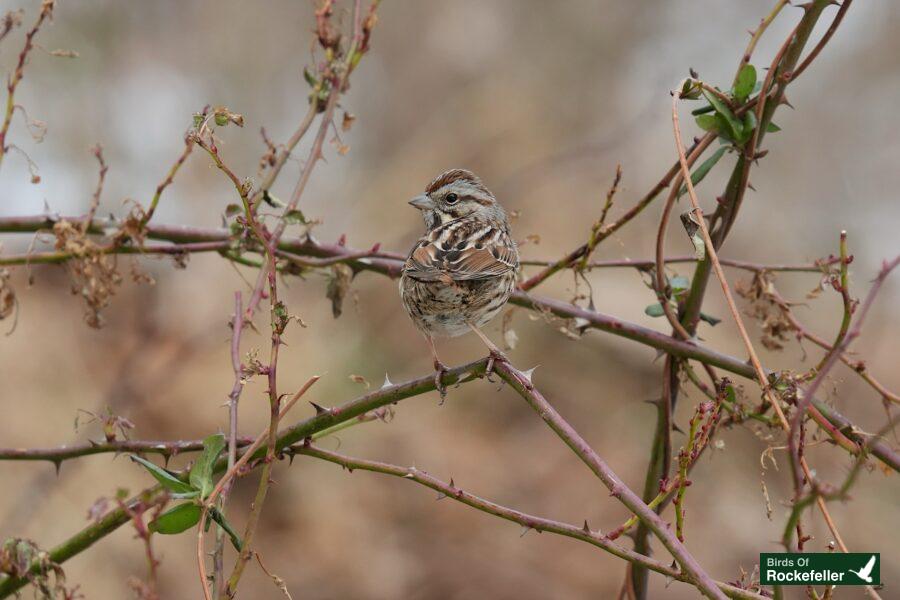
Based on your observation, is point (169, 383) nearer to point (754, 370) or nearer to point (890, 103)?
point (754, 370)

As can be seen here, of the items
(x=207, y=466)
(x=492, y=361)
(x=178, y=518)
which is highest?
(x=492, y=361)

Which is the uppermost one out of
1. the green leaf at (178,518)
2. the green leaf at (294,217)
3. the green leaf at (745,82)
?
the green leaf at (745,82)

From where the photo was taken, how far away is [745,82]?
2637mm

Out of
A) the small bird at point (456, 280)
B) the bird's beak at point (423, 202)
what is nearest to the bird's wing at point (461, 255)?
the small bird at point (456, 280)

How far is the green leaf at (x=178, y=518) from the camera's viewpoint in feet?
7.23

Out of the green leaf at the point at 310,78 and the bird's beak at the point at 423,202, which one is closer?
the green leaf at the point at 310,78

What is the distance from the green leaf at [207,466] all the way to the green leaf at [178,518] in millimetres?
42

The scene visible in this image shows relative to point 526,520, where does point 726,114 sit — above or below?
above

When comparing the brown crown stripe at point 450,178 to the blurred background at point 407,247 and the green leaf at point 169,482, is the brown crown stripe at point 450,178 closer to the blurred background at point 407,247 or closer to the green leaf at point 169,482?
the blurred background at point 407,247

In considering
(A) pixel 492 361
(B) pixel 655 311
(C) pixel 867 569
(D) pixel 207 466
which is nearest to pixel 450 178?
(B) pixel 655 311

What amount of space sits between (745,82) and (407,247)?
406 cm

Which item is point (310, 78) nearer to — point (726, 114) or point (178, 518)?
point (726, 114)

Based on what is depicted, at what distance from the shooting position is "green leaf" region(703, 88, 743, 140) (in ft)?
8.61

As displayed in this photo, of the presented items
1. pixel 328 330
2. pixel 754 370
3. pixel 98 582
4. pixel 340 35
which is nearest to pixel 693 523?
pixel 328 330
